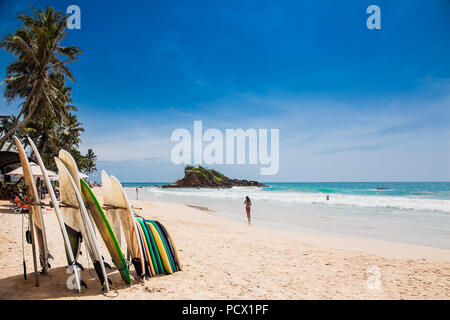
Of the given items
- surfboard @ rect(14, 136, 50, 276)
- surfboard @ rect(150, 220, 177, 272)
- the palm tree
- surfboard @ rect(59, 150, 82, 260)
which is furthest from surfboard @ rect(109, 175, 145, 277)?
the palm tree

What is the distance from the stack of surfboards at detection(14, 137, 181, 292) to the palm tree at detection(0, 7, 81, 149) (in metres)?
12.8

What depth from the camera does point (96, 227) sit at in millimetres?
3951

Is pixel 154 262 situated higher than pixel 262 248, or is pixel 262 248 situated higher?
pixel 154 262

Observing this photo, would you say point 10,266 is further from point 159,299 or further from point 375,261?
point 375,261

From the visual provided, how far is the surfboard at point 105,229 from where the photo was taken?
139 inches

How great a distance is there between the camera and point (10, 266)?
426cm

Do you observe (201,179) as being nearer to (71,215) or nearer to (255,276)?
(255,276)

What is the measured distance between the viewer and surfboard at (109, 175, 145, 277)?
12.5ft

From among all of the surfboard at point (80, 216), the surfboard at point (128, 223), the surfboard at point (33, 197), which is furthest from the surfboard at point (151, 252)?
the surfboard at point (33, 197)

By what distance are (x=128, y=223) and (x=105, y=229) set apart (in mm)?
610

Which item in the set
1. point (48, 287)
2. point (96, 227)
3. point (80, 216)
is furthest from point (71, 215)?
point (48, 287)
